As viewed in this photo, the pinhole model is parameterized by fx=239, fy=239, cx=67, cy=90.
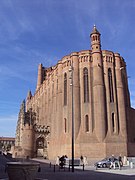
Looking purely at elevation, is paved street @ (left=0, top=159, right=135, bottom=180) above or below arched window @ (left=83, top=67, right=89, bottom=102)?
below

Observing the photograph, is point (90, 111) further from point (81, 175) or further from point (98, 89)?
point (81, 175)

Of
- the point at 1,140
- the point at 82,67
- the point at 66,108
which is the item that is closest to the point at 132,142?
the point at 66,108

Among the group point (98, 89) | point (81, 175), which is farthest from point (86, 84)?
point (81, 175)

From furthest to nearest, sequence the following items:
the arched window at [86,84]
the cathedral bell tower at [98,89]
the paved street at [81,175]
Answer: the arched window at [86,84], the cathedral bell tower at [98,89], the paved street at [81,175]

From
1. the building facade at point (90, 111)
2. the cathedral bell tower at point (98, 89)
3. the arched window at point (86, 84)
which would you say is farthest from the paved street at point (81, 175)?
the arched window at point (86, 84)

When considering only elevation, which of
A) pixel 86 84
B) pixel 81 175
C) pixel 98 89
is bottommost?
pixel 81 175

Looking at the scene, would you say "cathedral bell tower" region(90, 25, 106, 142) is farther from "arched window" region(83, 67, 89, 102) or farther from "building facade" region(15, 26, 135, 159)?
"arched window" region(83, 67, 89, 102)

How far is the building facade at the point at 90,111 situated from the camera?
1713 inches

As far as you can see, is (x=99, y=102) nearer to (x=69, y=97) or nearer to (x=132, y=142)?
(x=69, y=97)

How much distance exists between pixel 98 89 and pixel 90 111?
4.50 metres

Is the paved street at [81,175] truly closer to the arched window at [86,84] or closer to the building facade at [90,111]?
the building facade at [90,111]

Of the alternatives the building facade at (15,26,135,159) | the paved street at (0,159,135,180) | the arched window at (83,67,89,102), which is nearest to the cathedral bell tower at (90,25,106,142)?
the building facade at (15,26,135,159)

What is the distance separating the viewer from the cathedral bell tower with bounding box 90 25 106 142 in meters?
43.4

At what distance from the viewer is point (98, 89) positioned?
150 feet
